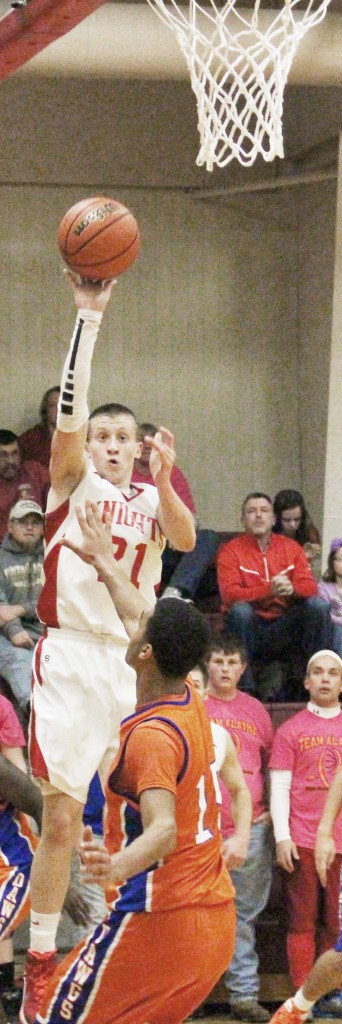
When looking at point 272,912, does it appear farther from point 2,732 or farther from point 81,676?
point 81,676

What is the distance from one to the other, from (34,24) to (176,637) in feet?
9.09

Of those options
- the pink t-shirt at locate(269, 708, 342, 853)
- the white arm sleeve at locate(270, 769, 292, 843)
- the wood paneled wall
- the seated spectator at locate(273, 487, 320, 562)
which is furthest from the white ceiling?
the white arm sleeve at locate(270, 769, 292, 843)

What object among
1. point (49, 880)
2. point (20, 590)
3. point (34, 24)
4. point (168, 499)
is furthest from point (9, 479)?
point (49, 880)

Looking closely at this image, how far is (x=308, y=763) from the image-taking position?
7.09 meters

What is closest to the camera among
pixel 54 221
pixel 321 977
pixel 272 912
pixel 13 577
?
pixel 321 977

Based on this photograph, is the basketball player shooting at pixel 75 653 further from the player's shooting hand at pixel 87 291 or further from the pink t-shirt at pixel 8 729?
the pink t-shirt at pixel 8 729

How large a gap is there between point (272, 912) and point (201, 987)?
147 inches

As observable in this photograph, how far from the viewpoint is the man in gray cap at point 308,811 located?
689 centimetres

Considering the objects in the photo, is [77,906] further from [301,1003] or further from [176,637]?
[176,637]

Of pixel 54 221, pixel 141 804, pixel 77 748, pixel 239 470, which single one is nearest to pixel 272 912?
pixel 77 748

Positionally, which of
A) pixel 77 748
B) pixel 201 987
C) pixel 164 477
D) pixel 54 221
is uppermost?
pixel 54 221

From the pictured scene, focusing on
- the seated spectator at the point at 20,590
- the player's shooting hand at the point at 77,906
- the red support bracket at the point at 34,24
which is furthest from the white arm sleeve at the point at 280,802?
the red support bracket at the point at 34,24

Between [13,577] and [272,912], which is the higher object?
[13,577]

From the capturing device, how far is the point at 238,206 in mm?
11797
